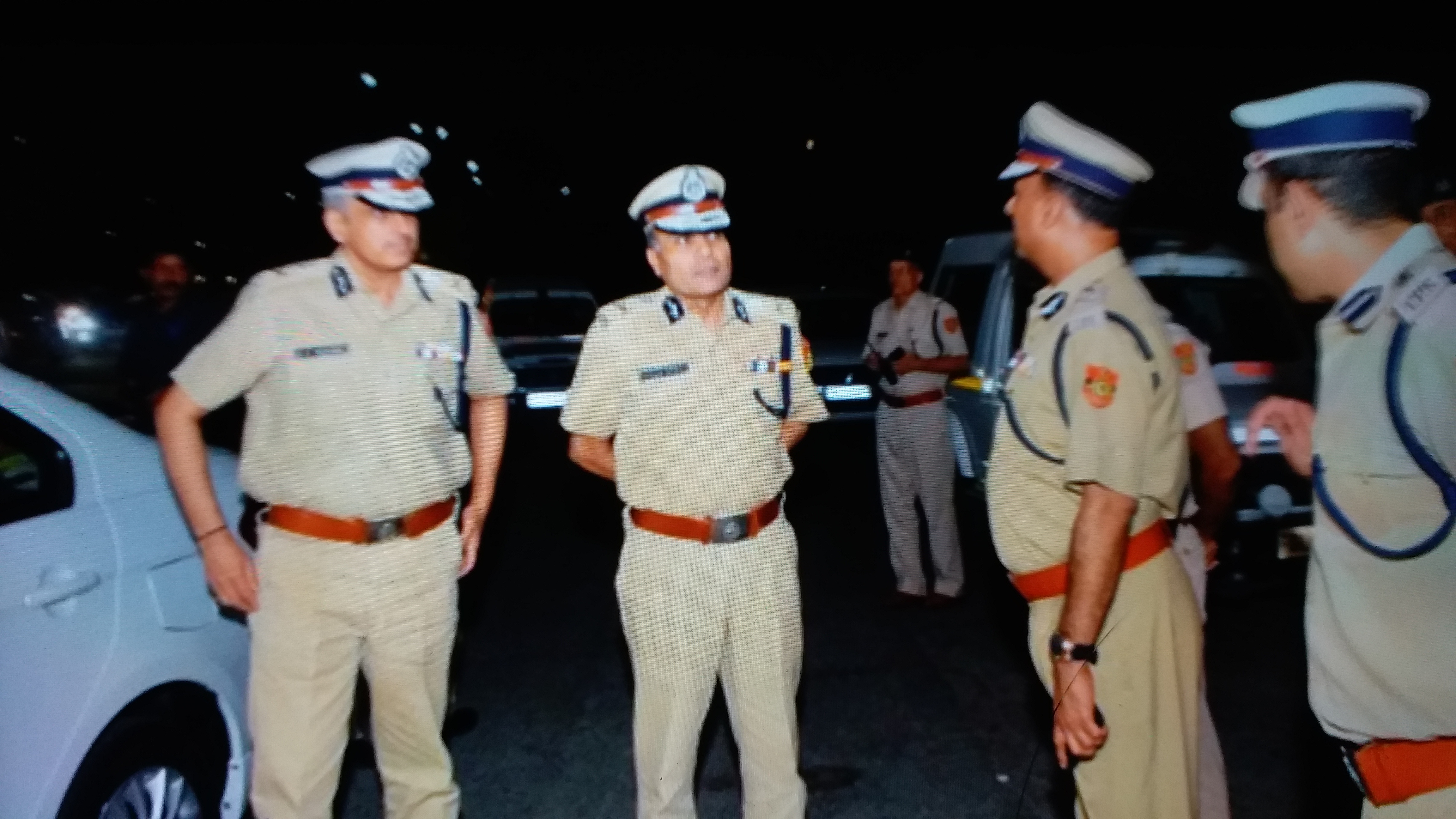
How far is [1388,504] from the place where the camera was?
1.79 metres

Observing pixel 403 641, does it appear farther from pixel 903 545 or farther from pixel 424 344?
pixel 903 545

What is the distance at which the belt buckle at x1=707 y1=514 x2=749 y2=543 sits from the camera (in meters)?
3.26

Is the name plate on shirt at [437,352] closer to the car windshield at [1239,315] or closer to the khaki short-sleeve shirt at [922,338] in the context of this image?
the khaki short-sleeve shirt at [922,338]

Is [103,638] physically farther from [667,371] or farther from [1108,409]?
[1108,409]

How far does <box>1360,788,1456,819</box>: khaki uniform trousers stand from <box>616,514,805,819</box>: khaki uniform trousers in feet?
5.73

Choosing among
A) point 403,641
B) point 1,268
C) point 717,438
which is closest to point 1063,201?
point 717,438

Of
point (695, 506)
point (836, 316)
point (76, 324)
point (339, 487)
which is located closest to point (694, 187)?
point (695, 506)

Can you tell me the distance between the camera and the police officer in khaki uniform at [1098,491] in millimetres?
2406

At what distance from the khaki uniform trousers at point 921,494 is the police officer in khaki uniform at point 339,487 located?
3.63 meters

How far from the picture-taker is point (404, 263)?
3250 millimetres

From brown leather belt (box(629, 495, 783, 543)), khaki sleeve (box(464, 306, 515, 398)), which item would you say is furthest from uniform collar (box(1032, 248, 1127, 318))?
khaki sleeve (box(464, 306, 515, 398))

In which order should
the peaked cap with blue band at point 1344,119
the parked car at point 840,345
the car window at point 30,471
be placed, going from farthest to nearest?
the parked car at point 840,345 → the car window at point 30,471 → the peaked cap with blue band at point 1344,119

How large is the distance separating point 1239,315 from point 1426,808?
Result: 5.51 metres

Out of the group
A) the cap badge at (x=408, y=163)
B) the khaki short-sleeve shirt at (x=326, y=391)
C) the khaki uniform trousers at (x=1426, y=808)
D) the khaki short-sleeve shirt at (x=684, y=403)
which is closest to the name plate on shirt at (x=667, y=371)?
the khaki short-sleeve shirt at (x=684, y=403)
